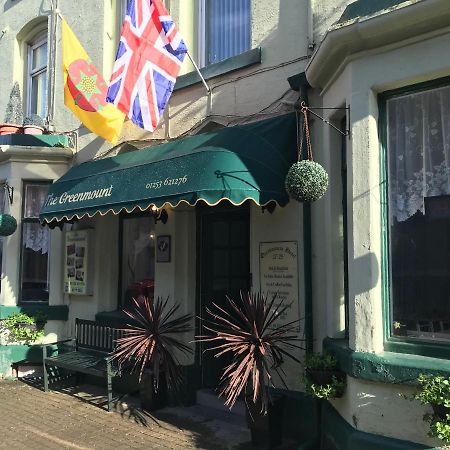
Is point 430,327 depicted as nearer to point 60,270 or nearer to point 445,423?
point 445,423

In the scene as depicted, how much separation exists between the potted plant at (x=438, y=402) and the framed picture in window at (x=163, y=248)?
376 cm

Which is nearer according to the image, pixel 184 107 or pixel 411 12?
pixel 411 12

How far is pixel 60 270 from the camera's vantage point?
8.32 metres

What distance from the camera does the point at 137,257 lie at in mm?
7711

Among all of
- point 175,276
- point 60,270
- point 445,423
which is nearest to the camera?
point 445,423

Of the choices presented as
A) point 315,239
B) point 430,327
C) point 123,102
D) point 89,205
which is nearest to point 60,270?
point 89,205

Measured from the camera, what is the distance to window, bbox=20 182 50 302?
845 centimetres

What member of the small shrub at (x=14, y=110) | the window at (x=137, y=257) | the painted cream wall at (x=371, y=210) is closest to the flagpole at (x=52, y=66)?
the small shrub at (x=14, y=110)

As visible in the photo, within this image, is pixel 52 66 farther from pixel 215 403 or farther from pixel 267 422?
pixel 267 422

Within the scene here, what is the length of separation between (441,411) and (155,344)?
11.0ft

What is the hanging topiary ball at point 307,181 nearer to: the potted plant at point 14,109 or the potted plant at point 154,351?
the potted plant at point 154,351

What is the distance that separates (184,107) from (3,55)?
18.0ft

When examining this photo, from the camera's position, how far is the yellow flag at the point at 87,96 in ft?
23.0

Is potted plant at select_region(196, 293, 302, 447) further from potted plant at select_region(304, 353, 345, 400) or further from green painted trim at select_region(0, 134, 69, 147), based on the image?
green painted trim at select_region(0, 134, 69, 147)
